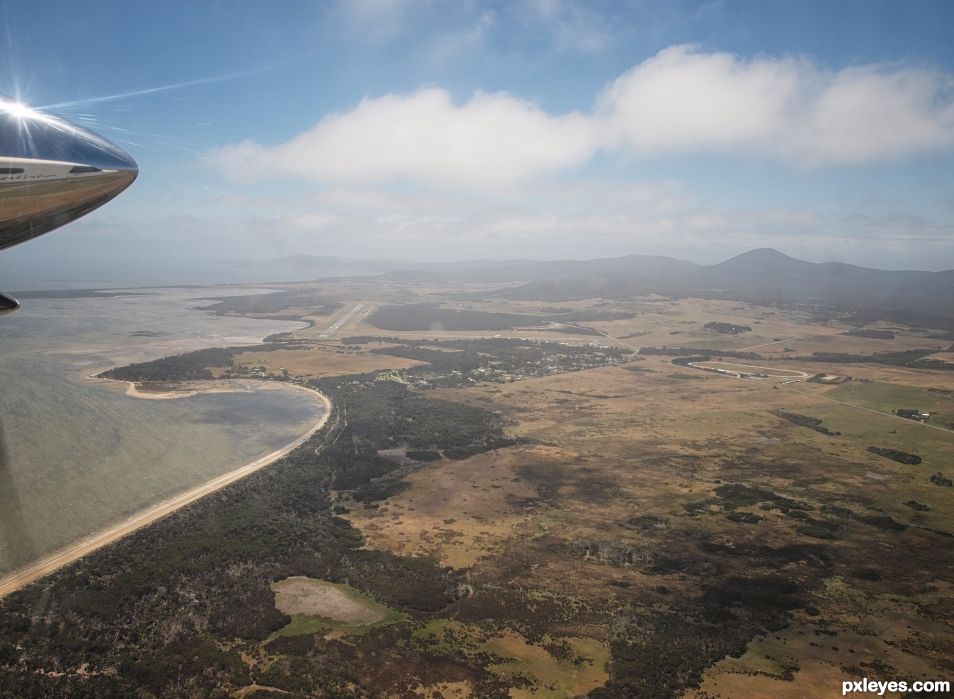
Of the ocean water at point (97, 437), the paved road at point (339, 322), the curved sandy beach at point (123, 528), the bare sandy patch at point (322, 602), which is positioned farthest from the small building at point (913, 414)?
the paved road at point (339, 322)

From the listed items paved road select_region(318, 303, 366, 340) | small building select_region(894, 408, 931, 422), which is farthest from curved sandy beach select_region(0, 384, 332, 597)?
paved road select_region(318, 303, 366, 340)

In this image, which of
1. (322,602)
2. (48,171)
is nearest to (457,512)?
(322,602)

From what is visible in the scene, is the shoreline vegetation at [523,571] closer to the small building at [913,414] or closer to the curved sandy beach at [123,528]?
the curved sandy beach at [123,528]

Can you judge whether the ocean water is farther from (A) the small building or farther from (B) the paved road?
(A) the small building

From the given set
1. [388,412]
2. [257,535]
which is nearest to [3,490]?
[257,535]

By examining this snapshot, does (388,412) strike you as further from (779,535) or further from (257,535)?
(779,535)

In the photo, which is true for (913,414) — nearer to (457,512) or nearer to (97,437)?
(457,512)
